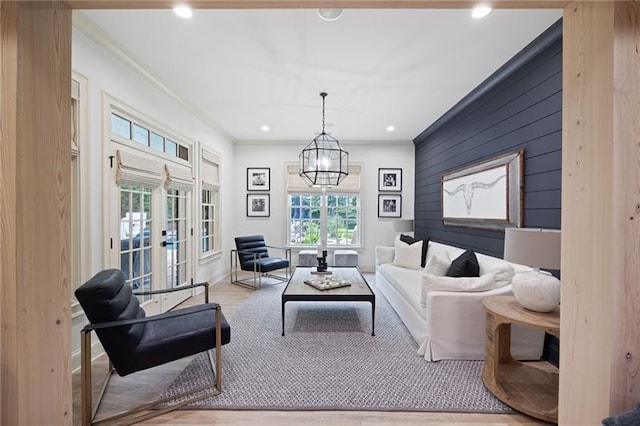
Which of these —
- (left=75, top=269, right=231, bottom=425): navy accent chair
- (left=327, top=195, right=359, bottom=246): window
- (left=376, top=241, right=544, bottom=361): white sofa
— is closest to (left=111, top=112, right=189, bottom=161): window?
(left=75, top=269, right=231, bottom=425): navy accent chair

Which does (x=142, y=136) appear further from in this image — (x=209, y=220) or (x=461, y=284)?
(x=461, y=284)

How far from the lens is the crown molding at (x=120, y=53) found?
91.0 inches

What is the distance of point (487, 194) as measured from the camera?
343 centimetres

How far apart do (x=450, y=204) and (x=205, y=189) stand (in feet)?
13.2

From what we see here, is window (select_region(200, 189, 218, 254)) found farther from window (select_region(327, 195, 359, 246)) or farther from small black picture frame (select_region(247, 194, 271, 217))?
window (select_region(327, 195, 359, 246))

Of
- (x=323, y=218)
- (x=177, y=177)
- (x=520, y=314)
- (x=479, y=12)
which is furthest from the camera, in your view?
(x=323, y=218)

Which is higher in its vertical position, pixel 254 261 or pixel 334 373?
pixel 254 261

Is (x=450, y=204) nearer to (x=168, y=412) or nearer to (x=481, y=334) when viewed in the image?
(x=481, y=334)

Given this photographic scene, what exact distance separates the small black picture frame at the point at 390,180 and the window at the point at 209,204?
10.8 feet

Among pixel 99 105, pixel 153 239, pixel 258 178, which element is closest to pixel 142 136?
pixel 99 105

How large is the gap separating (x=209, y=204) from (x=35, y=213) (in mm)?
4121

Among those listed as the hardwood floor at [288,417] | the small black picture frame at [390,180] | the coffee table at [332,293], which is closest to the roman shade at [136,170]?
the hardwood floor at [288,417]

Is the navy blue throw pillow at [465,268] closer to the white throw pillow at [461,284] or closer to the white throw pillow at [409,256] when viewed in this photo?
the white throw pillow at [461,284]

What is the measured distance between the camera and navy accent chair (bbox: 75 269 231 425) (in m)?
1.76
